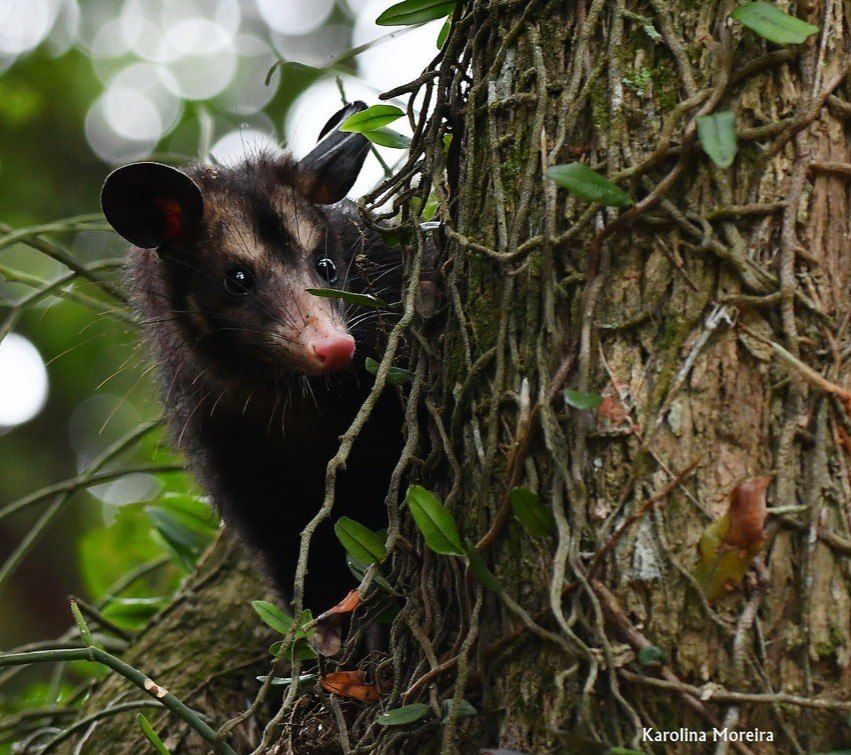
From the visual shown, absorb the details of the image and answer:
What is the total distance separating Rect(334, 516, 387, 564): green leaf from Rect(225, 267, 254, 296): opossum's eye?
141 cm

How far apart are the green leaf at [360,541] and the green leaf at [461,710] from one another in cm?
43

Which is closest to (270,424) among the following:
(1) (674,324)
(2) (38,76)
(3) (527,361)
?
(3) (527,361)

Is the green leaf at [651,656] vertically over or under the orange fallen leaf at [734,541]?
under

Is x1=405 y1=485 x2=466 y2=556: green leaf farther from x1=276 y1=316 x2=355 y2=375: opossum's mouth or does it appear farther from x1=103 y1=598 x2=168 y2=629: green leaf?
x1=103 y1=598 x2=168 y2=629: green leaf

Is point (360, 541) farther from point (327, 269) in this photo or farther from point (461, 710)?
point (327, 269)

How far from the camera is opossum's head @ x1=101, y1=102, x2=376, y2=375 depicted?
3439 millimetres

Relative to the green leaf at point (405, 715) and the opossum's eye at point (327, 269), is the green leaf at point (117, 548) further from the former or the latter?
the green leaf at point (405, 715)

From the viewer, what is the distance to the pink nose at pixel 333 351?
3.15m

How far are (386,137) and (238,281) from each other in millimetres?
1004

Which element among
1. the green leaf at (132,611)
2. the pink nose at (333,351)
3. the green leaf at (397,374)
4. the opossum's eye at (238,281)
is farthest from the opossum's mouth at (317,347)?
the green leaf at (132,611)

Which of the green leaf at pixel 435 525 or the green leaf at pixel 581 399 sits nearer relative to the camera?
the green leaf at pixel 581 399

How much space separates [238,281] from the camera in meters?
3.64

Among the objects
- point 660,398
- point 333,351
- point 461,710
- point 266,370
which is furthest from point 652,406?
point 266,370

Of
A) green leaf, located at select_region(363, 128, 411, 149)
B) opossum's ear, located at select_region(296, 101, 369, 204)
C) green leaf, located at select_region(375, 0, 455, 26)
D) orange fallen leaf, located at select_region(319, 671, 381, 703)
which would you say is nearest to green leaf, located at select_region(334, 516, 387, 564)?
orange fallen leaf, located at select_region(319, 671, 381, 703)
